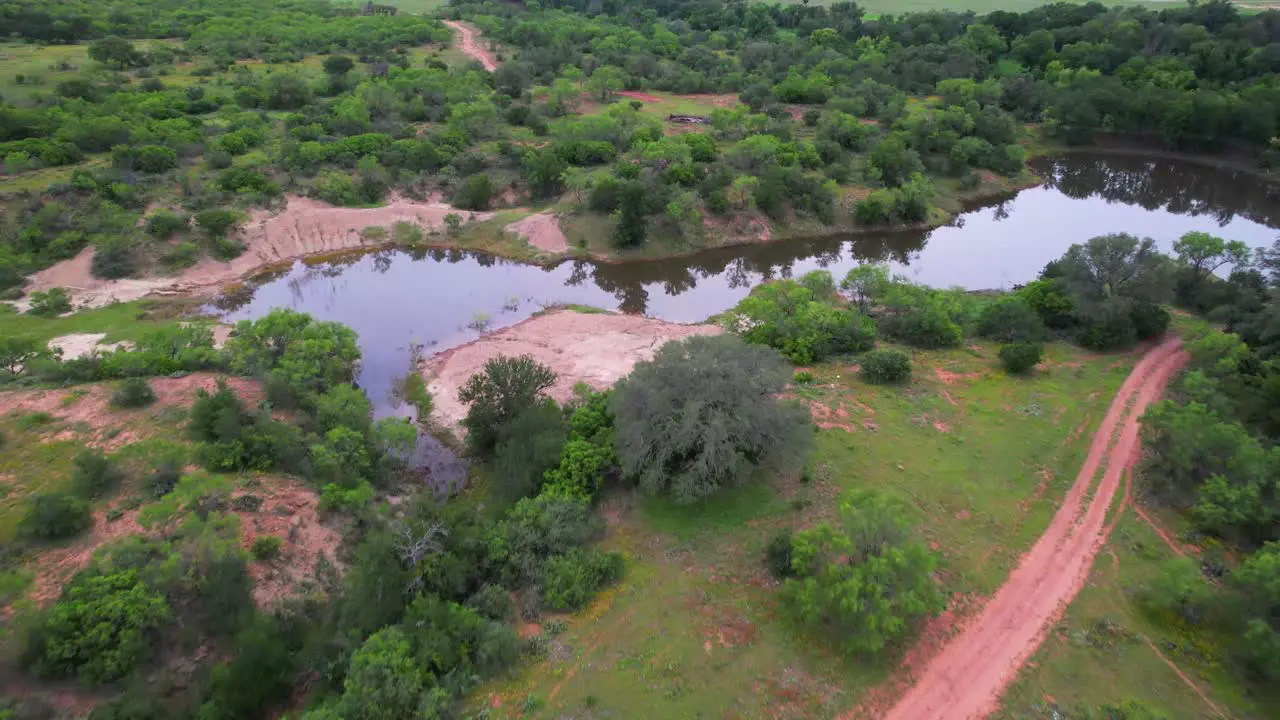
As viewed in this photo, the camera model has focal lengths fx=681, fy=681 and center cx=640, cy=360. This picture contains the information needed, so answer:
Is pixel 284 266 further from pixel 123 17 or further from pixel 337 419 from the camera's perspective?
pixel 123 17

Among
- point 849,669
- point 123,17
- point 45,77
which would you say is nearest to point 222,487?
point 849,669

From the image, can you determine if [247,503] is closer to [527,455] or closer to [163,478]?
[163,478]

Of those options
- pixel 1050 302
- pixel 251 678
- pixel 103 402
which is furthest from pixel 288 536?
pixel 1050 302

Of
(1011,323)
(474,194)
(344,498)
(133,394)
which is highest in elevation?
(1011,323)

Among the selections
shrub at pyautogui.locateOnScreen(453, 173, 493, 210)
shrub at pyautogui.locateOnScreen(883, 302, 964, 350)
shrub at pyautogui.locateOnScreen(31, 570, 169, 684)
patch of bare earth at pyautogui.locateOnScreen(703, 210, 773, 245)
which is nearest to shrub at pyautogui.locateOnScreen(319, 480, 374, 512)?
shrub at pyautogui.locateOnScreen(31, 570, 169, 684)

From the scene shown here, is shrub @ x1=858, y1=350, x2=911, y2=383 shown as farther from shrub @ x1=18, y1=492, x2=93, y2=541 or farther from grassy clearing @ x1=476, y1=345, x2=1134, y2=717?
shrub @ x1=18, y1=492, x2=93, y2=541

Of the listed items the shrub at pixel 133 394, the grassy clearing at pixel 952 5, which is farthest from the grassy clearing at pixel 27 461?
the grassy clearing at pixel 952 5
